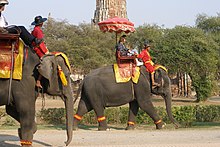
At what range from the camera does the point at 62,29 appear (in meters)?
54.1

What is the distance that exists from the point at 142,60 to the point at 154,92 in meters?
1.24

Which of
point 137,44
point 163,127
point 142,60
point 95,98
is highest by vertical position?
point 137,44

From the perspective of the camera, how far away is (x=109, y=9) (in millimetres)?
85000

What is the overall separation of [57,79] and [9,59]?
1.05m

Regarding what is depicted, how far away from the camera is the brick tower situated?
84.8 m

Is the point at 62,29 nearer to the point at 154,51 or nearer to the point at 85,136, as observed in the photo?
the point at 154,51

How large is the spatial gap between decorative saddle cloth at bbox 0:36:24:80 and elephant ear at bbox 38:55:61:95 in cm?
45

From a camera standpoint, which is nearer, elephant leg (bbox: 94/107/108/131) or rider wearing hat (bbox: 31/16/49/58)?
rider wearing hat (bbox: 31/16/49/58)

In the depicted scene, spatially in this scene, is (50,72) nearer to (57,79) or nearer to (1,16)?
(57,79)

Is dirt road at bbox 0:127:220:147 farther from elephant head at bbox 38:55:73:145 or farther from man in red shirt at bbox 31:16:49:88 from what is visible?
man in red shirt at bbox 31:16:49:88

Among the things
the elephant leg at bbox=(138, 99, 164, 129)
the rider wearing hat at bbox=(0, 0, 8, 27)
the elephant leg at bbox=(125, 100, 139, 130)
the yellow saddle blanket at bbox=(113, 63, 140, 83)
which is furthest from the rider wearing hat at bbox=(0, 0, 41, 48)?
the elephant leg at bbox=(125, 100, 139, 130)

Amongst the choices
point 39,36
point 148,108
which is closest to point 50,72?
point 39,36

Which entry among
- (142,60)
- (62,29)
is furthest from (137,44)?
(142,60)

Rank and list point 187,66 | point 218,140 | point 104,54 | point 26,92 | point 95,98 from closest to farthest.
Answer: point 26,92, point 218,140, point 95,98, point 187,66, point 104,54
